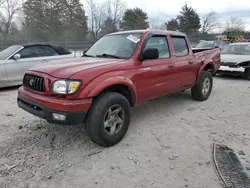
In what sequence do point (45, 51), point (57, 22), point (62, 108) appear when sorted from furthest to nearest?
point (57, 22) < point (45, 51) < point (62, 108)

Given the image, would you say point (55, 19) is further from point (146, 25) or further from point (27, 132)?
point (27, 132)

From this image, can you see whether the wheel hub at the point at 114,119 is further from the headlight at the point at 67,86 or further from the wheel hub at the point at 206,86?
the wheel hub at the point at 206,86

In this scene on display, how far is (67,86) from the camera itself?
2.99 meters

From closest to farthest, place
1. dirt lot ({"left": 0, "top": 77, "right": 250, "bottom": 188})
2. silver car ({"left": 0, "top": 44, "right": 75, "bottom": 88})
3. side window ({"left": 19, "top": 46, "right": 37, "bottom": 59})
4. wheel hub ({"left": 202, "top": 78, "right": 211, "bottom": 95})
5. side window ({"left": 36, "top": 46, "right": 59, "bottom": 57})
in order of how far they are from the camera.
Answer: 1. dirt lot ({"left": 0, "top": 77, "right": 250, "bottom": 188})
2. wheel hub ({"left": 202, "top": 78, "right": 211, "bottom": 95})
3. silver car ({"left": 0, "top": 44, "right": 75, "bottom": 88})
4. side window ({"left": 19, "top": 46, "right": 37, "bottom": 59})
5. side window ({"left": 36, "top": 46, "right": 59, "bottom": 57})

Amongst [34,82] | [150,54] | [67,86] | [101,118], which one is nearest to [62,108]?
[67,86]

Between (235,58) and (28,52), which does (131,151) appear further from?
(235,58)

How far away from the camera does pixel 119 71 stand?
3512mm

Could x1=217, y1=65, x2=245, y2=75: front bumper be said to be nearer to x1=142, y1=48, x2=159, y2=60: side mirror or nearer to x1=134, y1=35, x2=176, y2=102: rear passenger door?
x1=134, y1=35, x2=176, y2=102: rear passenger door

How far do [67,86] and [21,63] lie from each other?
4.94 metres

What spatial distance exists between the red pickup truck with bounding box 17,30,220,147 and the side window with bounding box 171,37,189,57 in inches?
1.0

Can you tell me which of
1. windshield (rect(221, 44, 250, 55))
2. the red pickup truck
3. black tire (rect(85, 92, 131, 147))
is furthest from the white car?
black tire (rect(85, 92, 131, 147))

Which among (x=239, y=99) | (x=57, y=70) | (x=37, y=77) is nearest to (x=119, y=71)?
(x=57, y=70)

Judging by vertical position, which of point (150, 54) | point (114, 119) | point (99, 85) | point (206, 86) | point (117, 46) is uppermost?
point (117, 46)

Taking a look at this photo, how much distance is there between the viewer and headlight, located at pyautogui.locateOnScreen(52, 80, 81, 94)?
3.00 meters
